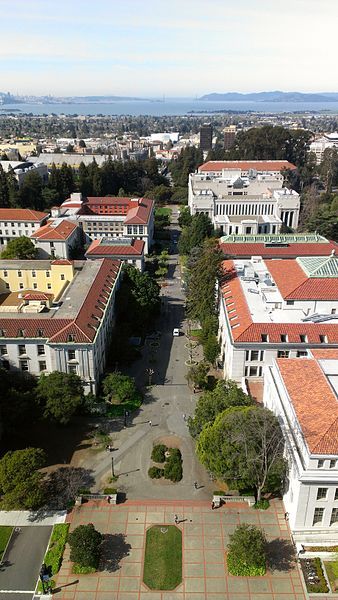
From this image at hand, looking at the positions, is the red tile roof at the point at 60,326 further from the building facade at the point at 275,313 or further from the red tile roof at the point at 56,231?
the red tile roof at the point at 56,231

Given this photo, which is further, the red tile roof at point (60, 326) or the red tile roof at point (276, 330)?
the red tile roof at point (276, 330)

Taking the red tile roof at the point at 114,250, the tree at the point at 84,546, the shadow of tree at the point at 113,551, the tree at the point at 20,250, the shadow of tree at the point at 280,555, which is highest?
the red tile roof at the point at 114,250

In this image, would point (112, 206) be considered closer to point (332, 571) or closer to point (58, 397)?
point (58, 397)

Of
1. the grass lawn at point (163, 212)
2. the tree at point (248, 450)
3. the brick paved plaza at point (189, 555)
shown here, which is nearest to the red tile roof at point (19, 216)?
the grass lawn at point (163, 212)

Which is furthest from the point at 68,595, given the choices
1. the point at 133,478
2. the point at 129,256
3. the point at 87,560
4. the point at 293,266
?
the point at 129,256

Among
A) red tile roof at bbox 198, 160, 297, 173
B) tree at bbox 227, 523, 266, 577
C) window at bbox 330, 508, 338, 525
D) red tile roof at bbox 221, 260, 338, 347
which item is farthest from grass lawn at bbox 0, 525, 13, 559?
red tile roof at bbox 198, 160, 297, 173

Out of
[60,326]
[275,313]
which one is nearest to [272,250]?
[275,313]
